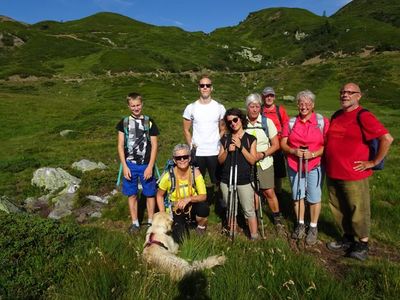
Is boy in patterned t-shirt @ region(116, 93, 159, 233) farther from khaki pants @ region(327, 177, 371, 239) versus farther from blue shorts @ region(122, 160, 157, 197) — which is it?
khaki pants @ region(327, 177, 371, 239)

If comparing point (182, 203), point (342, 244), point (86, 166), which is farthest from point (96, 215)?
point (342, 244)

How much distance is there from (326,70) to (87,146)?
53245 mm

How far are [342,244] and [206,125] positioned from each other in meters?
3.59

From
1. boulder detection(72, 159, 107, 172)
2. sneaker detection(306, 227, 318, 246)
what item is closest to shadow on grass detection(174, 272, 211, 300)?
sneaker detection(306, 227, 318, 246)

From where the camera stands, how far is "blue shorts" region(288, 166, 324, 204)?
7492 millimetres

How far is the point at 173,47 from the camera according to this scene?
369 ft

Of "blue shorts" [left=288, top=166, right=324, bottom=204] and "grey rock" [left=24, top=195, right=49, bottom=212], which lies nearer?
"blue shorts" [left=288, top=166, right=324, bottom=204]

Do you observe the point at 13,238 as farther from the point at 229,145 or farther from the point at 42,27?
the point at 42,27

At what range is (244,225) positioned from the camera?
8906 millimetres

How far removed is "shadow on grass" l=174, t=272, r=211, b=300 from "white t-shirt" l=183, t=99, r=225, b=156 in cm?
347

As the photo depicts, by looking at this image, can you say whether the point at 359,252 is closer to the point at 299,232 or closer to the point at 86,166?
the point at 299,232

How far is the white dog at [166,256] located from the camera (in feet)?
17.6

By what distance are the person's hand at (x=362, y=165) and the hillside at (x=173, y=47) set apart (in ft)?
230

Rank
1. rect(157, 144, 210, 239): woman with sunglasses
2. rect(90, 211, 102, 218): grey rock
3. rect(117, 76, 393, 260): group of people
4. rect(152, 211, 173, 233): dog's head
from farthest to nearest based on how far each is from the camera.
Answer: rect(90, 211, 102, 218): grey rock < rect(157, 144, 210, 239): woman with sunglasses < rect(117, 76, 393, 260): group of people < rect(152, 211, 173, 233): dog's head
